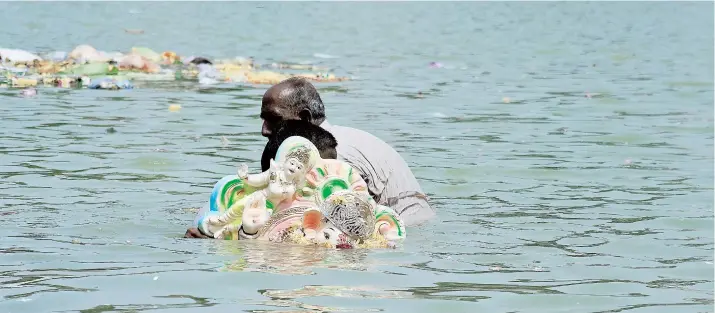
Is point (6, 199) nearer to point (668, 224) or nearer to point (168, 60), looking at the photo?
point (668, 224)

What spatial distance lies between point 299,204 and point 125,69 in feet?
41.6

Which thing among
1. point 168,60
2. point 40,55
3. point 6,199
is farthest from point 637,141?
point 40,55

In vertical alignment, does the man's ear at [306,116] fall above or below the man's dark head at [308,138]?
above

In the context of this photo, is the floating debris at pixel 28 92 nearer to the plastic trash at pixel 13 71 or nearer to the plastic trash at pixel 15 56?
the plastic trash at pixel 13 71

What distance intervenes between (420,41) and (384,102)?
45.4 ft

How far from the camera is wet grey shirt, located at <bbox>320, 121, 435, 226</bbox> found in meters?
7.82

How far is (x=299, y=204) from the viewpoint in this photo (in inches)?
272

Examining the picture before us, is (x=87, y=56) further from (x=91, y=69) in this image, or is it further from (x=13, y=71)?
(x=13, y=71)

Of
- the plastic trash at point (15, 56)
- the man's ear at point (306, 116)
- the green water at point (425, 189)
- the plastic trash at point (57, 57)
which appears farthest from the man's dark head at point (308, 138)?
the plastic trash at point (57, 57)

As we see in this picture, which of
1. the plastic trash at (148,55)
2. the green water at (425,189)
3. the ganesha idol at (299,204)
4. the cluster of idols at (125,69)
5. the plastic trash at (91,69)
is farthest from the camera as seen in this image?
the plastic trash at (148,55)

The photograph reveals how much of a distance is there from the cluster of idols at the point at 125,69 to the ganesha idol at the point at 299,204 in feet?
34.0

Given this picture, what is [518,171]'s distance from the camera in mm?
10930

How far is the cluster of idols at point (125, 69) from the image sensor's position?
17.6 metres

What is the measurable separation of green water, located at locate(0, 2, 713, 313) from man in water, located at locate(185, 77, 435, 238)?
0.21m
